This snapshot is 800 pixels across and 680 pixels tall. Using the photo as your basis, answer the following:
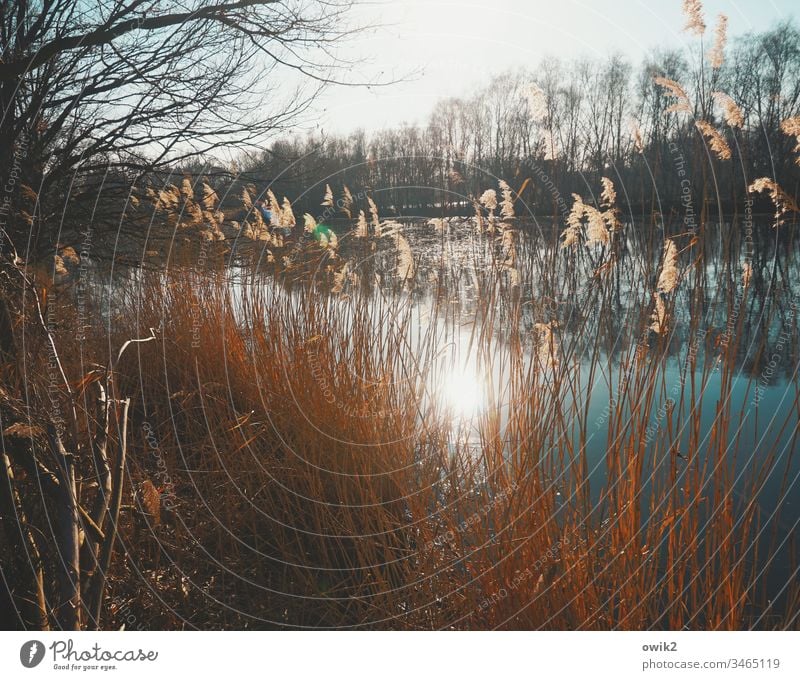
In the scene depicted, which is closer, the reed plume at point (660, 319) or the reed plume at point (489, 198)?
the reed plume at point (660, 319)

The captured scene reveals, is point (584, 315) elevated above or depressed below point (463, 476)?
above

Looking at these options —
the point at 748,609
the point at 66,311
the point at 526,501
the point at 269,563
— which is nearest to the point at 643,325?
the point at 526,501

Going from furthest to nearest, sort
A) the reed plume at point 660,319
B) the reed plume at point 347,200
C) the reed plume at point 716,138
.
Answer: the reed plume at point 347,200 < the reed plume at point 660,319 < the reed plume at point 716,138

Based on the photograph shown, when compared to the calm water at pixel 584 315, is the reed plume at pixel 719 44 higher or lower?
higher

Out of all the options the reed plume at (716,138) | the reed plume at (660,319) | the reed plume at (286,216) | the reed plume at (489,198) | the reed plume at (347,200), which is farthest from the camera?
the reed plume at (286,216)

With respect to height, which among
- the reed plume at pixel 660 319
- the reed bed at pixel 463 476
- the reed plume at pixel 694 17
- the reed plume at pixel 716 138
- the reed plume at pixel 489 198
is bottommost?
the reed bed at pixel 463 476

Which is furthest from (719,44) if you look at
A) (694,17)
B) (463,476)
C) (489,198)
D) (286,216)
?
(286,216)

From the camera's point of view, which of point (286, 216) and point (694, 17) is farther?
A: point (286, 216)

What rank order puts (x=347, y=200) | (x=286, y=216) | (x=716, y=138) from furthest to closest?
(x=286, y=216), (x=347, y=200), (x=716, y=138)

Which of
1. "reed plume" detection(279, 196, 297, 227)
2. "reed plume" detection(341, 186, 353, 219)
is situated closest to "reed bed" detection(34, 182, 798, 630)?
"reed plume" detection(341, 186, 353, 219)

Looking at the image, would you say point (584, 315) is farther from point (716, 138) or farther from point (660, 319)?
point (716, 138)

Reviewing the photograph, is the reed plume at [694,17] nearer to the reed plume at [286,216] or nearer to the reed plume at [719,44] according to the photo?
the reed plume at [719,44]

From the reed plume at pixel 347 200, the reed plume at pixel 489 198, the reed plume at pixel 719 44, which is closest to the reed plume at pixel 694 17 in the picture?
the reed plume at pixel 719 44

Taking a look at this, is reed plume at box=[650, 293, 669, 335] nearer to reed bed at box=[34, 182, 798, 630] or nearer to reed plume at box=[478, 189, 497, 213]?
reed bed at box=[34, 182, 798, 630]
